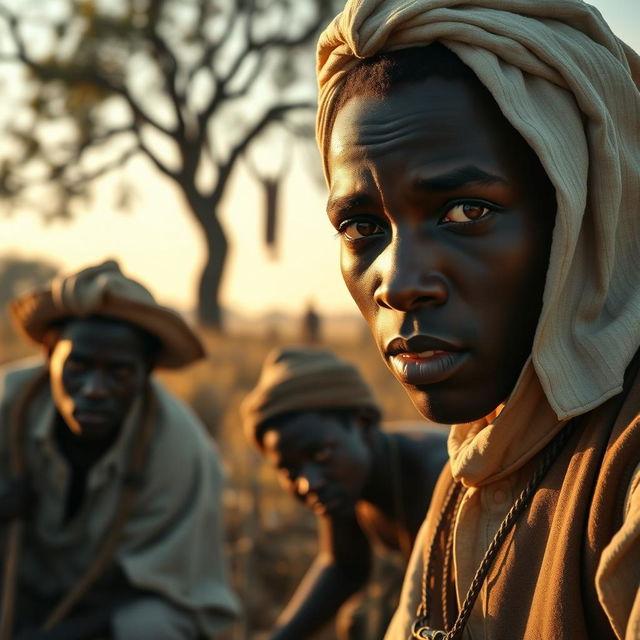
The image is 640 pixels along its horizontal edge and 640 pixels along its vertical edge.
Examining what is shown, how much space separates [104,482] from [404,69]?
307 centimetres

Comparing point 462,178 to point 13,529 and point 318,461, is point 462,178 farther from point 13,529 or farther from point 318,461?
point 13,529

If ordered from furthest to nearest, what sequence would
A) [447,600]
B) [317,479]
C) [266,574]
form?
[266,574]
[317,479]
[447,600]

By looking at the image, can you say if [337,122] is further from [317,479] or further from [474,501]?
[317,479]

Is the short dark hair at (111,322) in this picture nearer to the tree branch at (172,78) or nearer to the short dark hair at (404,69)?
the short dark hair at (404,69)

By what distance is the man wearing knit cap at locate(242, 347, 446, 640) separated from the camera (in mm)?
3721

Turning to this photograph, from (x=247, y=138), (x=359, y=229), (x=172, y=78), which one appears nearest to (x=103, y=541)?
(x=359, y=229)

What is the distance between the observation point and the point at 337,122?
1728 millimetres

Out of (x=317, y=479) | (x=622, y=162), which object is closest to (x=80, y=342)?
(x=317, y=479)

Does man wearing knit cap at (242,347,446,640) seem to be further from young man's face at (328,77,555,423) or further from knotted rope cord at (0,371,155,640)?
young man's face at (328,77,555,423)

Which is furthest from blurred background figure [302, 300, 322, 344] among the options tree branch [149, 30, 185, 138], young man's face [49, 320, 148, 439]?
young man's face [49, 320, 148, 439]

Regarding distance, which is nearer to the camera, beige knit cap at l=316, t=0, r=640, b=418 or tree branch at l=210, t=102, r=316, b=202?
beige knit cap at l=316, t=0, r=640, b=418

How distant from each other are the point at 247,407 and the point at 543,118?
2.48 metres

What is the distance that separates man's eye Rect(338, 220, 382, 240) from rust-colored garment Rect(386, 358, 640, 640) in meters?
0.43

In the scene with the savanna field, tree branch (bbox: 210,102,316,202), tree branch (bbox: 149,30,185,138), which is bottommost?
the savanna field
